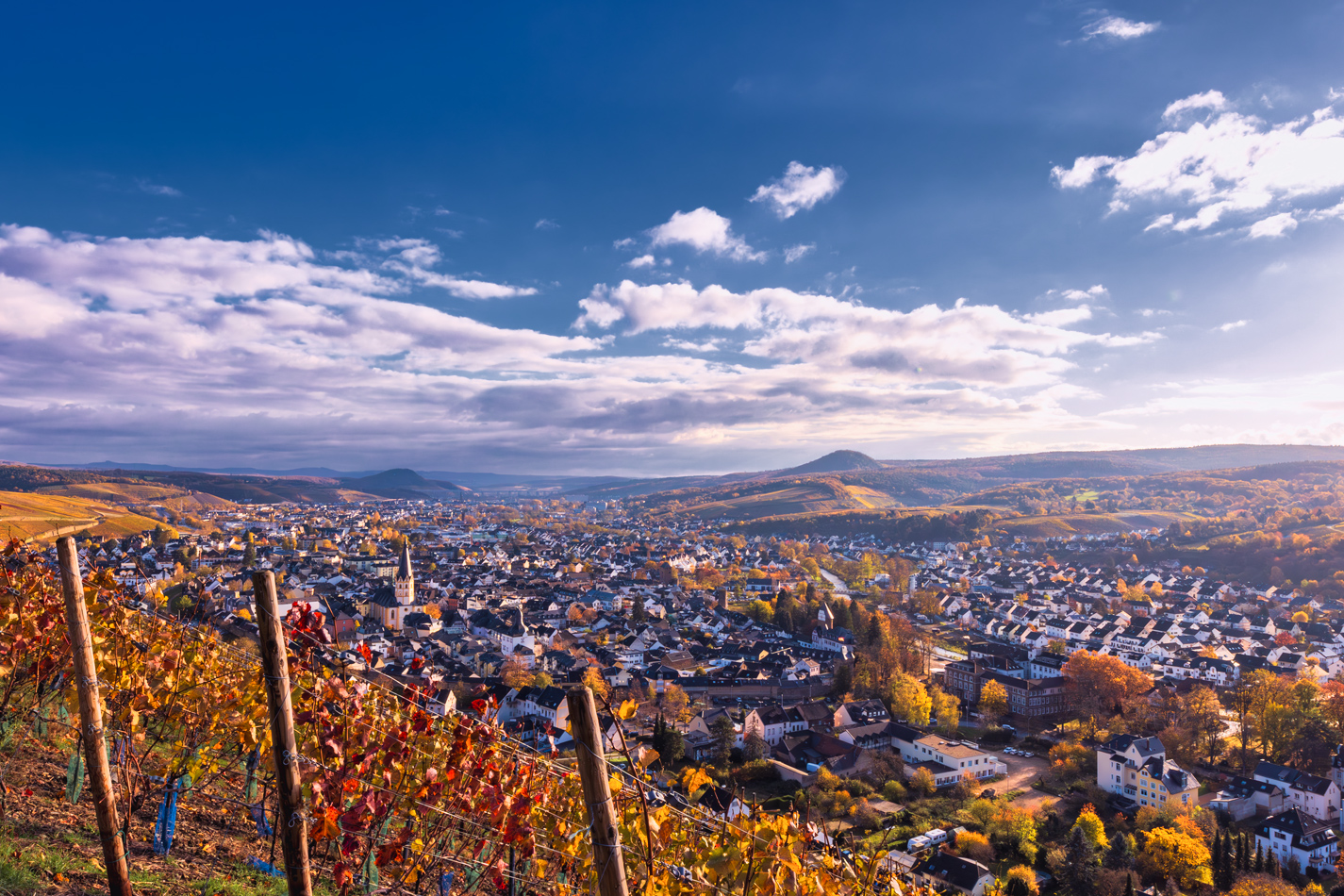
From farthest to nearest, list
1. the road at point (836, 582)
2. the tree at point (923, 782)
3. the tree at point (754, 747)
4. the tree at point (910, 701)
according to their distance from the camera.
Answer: the road at point (836, 582)
the tree at point (910, 701)
the tree at point (754, 747)
the tree at point (923, 782)

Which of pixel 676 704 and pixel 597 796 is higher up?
pixel 597 796

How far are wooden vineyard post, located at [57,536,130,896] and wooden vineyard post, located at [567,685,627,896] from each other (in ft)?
9.81

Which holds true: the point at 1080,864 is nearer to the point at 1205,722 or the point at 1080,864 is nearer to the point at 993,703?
the point at 993,703

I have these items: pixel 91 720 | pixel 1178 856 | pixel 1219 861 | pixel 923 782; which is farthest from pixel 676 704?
pixel 91 720

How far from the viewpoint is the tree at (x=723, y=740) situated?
1023 inches

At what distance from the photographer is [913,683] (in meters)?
35.7

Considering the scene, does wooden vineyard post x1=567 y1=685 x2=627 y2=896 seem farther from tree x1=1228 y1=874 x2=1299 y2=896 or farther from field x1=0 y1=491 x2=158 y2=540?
field x1=0 y1=491 x2=158 y2=540

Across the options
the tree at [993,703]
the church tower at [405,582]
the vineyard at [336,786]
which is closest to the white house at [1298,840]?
the tree at [993,703]

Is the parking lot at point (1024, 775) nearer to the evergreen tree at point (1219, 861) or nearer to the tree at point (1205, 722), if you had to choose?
the evergreen tree at point (1219, 861)

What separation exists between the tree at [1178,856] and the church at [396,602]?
42072mm

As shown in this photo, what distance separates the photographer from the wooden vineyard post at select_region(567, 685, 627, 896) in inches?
89.6

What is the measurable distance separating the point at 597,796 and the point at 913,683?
3751 cm

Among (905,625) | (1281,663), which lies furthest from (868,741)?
(1281,663)

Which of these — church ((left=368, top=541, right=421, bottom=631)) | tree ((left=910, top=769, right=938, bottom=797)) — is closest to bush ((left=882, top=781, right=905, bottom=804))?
tree ((left=910, top=769, right=938, bottom=797))
